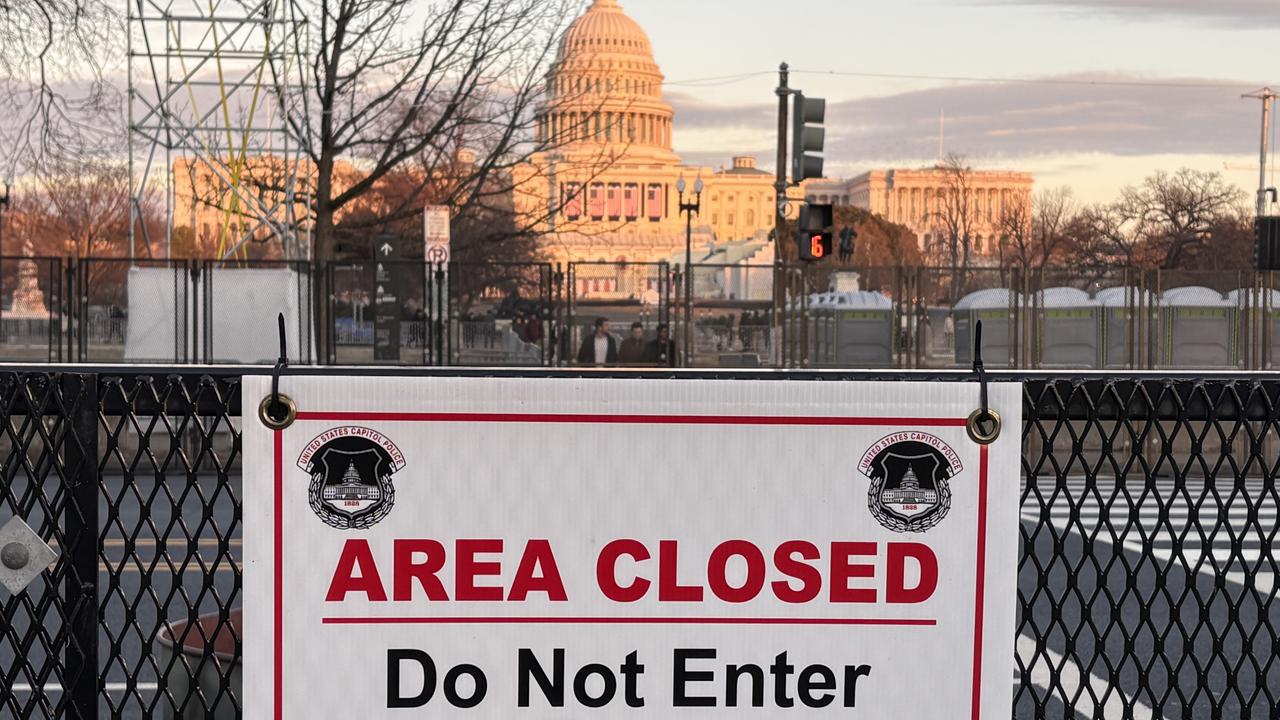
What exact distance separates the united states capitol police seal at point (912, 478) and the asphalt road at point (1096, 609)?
0.69 feet

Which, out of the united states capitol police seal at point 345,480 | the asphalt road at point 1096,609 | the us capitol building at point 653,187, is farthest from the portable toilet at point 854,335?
the us capitol building at point 653,187

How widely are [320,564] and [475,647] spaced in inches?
9.5

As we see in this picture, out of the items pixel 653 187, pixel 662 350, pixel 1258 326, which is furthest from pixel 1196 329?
pixel 653 187

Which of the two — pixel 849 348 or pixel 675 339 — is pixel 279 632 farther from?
pixel 849 348

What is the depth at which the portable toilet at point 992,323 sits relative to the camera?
72.2 feet

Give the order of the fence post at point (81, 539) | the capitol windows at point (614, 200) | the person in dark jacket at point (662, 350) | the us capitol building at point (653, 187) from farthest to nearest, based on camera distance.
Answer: the capitol windows at point (614, 200)
the us capitol building at point (653, 187)
the person in dark jacket at point (662, 350)
the fence post at point (81, 539)

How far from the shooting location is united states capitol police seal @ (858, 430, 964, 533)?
81.7 inches

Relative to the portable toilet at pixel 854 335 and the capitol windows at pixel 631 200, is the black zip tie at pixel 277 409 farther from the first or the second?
the capitol windows at pixel 631 200

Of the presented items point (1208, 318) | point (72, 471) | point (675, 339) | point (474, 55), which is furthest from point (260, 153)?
point (72, 471)

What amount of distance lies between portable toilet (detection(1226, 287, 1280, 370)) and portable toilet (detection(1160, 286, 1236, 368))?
15 centimetres

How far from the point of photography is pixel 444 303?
22.0 m

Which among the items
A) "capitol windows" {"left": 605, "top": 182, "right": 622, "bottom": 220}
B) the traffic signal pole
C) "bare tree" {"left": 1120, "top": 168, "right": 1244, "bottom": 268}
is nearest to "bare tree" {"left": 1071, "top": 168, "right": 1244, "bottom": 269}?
"bare tree" {"left": 1120, "top": 168, "right": 1244, "bottom": 268}

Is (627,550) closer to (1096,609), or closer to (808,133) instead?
(1096,609)

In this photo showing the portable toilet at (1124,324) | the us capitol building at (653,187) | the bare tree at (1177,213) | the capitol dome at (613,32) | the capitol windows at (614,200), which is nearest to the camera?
the portable toilet at (1124,324)
